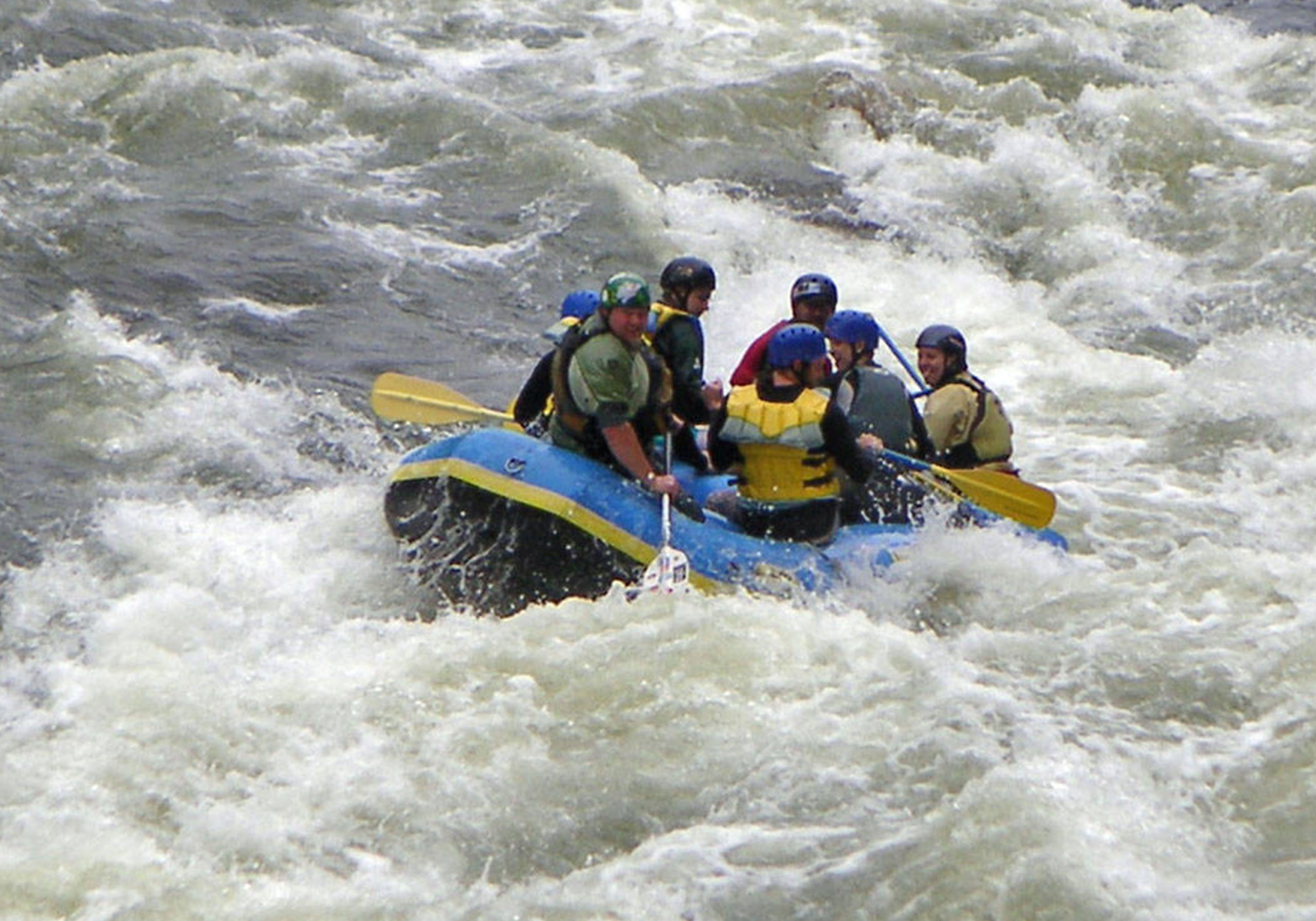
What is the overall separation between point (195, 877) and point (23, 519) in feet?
10.8

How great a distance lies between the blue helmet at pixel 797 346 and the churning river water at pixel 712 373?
0.92 metres

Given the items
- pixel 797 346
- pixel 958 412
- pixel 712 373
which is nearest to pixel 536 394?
pixel 797 346

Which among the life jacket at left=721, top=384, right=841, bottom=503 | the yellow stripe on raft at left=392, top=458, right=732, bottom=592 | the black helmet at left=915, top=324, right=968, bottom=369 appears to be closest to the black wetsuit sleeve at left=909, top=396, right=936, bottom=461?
the black helmet at left=915, top=324, right=968, bottom=369

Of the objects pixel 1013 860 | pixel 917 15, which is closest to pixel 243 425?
pixel 1013 860

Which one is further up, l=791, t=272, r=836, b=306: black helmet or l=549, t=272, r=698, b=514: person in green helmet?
l=791, t=272, r=836, b=306: black helmet

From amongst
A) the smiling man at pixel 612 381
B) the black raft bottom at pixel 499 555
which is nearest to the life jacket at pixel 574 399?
the smiling man at pixel 612 381

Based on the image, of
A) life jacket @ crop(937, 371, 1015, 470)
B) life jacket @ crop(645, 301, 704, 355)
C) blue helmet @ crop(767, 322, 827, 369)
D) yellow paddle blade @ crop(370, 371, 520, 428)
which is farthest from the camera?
yellow paddle blade @ crop(370, 371, 520, 428)

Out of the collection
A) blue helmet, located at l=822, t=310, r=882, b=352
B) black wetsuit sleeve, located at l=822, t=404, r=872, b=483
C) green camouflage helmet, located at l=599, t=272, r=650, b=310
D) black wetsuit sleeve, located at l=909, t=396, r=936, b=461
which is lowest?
black wetsuit sleeve, located at l=909, t=396, r=936, b=461

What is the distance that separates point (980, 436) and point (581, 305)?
175cm

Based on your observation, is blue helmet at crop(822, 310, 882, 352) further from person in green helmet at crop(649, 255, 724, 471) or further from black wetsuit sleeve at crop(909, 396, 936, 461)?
person in green helmet at crop(649, 255, 724, 471)

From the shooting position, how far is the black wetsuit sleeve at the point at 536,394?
8.09 metres

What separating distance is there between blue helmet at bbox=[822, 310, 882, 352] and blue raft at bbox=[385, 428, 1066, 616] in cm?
86

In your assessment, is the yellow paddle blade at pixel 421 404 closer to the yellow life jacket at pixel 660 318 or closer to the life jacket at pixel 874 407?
the yellow life jacket at pixel 660 318

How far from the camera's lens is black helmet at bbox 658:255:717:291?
26.4ft
